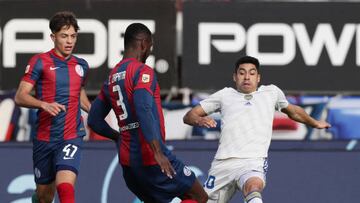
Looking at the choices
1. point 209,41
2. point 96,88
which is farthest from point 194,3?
point 96,88

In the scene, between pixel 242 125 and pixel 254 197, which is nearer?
pixel 254 197

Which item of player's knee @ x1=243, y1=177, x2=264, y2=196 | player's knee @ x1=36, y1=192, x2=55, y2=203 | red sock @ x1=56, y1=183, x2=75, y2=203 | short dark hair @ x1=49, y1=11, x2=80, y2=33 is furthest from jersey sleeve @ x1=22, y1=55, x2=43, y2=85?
player's knee @ x1=243, y1=177, x2=264, y2=196

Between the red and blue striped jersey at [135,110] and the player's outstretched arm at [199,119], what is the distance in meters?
0.81

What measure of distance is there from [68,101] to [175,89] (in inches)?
99.6

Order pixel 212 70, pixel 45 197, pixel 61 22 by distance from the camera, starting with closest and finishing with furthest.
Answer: pixel 61 22
pixel 45 197
pixel 212 70

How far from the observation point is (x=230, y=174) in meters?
9.35

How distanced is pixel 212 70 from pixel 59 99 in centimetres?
279

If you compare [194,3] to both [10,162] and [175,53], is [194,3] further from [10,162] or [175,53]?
[10,162]

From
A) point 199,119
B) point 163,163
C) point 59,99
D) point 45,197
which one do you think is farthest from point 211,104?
point 163,163

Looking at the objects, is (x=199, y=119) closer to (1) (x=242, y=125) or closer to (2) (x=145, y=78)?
(1) (x=242, y=125)

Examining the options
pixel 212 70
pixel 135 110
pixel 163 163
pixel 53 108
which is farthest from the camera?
pixel 212 70

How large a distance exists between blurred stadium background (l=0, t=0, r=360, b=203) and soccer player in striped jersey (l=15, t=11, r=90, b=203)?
2.07 metres

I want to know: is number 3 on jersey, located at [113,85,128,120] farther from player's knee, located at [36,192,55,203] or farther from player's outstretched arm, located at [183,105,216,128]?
player's knee, located at [36,192,55,203]

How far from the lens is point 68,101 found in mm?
9070
